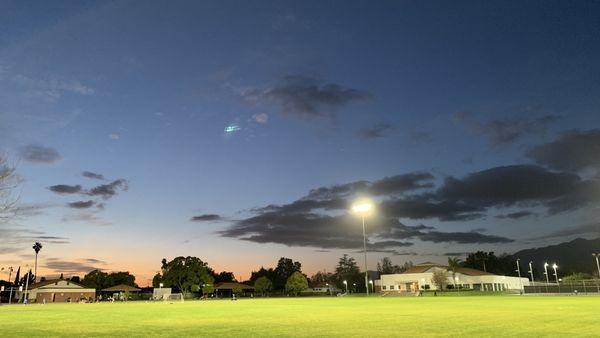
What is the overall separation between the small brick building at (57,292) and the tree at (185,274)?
19.1 m

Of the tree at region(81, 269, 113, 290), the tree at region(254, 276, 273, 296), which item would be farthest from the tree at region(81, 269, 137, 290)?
the tree at region(254, 276, 273, 296)

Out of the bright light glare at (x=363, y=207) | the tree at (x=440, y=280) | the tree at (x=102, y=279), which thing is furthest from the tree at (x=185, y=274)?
the bright light glare at (x=363, y=207)

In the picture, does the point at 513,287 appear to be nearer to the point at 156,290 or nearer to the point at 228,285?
the point at 228,285

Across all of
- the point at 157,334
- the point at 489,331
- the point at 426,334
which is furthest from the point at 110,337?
the point at 489,331

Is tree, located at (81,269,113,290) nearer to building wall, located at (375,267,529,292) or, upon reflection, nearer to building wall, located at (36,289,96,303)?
building wall, located at (36,289,96,303)

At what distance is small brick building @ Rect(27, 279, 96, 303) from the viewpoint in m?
107

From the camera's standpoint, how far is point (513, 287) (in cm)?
12350

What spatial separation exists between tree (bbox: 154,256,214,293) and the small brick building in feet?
62.5

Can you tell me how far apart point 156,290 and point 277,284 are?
50.7 m

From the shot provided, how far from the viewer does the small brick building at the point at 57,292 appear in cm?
10669

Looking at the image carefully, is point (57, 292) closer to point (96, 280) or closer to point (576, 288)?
point (96, 280)

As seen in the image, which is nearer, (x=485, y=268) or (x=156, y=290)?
(x=156, y=290)

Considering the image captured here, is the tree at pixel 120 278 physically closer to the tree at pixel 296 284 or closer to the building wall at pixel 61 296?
the building wall at pixel 61 296

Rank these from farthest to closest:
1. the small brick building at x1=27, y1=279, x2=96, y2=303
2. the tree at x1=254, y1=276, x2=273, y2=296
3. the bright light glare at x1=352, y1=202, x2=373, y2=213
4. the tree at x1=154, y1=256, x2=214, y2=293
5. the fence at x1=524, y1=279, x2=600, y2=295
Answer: the tree at x1=254, y1=276, x2=273, y2=296, the tree at x1=154, y1=256, x2=214, y2=293, the small brick building at x1=27, y1=279, x2=96, y2=303, the fence at x1=524, y1=279, x2=600, y2=295, the bright light glare at x1=352, y1=202, x2=373, y2=213
